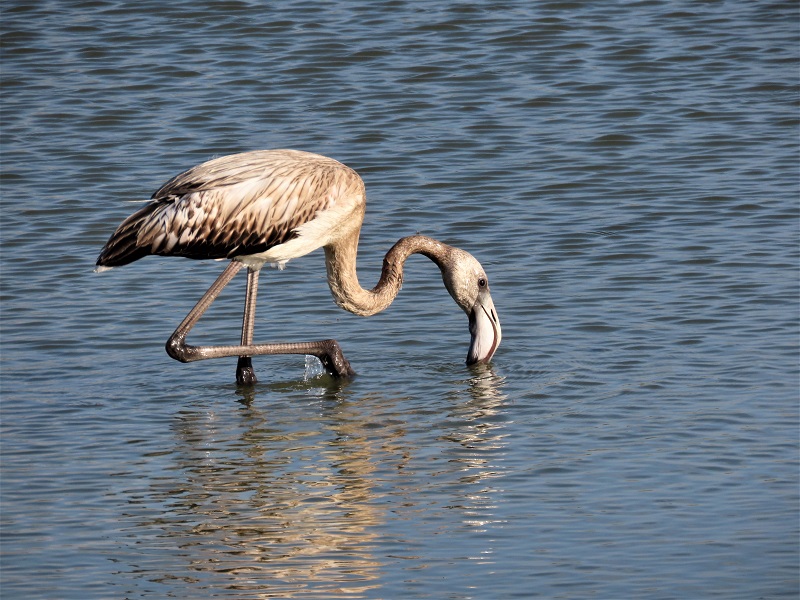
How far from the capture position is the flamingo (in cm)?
973

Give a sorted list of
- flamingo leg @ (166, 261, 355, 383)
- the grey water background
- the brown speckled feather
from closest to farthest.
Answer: the grey water background
the brown speckled feather
flamingo leg @ (166, 261, 355, 383)

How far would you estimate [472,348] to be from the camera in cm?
1016

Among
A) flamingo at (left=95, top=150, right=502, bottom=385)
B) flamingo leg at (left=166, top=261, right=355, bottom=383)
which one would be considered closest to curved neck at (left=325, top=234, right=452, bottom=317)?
flamingo at (left=95, top=150, right=502, bottom=385)

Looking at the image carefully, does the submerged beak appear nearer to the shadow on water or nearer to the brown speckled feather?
the shadow on water

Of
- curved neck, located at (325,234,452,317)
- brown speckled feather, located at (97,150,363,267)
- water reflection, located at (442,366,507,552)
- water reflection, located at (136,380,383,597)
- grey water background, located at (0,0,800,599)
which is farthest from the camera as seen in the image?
curved neck, located at (325,234,452,317)

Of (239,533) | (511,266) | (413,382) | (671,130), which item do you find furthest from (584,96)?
(239,533)

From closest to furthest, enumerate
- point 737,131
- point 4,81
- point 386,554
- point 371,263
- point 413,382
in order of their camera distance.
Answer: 1. point 386,554
2. point 413,382
3. point 371,263
4. point 737,131
5. point 4,81

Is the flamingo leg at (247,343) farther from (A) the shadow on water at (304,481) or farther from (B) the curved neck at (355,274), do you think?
(B) the curved neck at (355,274)

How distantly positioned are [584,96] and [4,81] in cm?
684

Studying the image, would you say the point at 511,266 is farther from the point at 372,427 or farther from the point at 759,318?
the point at 372,427

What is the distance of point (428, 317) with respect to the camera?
11344mm

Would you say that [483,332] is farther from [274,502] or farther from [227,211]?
[274,502]

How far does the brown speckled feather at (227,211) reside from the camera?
9.70m

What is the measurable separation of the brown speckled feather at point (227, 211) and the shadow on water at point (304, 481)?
0.98 m
